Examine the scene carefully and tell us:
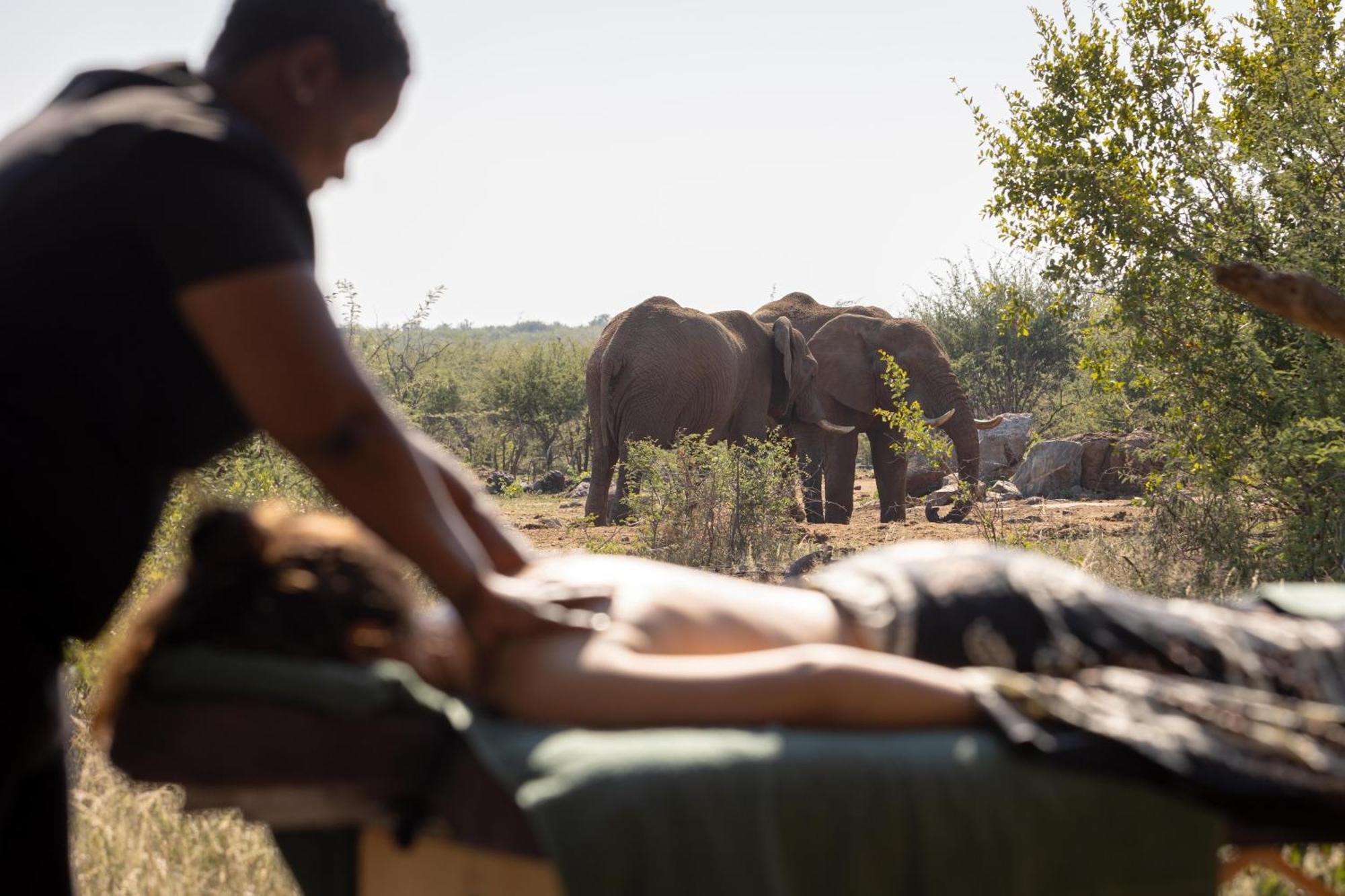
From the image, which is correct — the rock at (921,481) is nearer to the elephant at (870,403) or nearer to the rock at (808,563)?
the elephant at (870,403)

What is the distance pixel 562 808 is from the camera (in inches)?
76.0

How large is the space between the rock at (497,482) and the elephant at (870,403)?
5639 mm

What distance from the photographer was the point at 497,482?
69.5ft

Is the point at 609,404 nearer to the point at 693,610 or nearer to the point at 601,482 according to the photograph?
the point at 601,482

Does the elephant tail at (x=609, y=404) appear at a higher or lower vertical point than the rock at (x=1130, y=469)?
higher

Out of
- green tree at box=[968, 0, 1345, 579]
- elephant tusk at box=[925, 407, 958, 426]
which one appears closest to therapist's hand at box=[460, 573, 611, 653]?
green tree at box=[968, 0, 1345, 579]

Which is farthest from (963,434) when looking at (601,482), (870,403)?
(601,482)

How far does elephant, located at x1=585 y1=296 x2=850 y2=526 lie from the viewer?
1455cm

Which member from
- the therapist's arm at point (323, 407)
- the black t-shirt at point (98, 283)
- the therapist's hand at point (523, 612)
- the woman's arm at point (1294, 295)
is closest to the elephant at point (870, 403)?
the woman's arm at point (1294, 295)

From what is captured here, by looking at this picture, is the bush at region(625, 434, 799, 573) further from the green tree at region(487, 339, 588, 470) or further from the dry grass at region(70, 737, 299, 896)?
the green tree at region(487, 339, 588, 470)

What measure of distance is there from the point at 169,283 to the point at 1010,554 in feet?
5.91

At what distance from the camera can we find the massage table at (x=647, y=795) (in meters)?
1.98

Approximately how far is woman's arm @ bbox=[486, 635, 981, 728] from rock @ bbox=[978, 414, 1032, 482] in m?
16.6

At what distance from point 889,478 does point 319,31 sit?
46.5ft
